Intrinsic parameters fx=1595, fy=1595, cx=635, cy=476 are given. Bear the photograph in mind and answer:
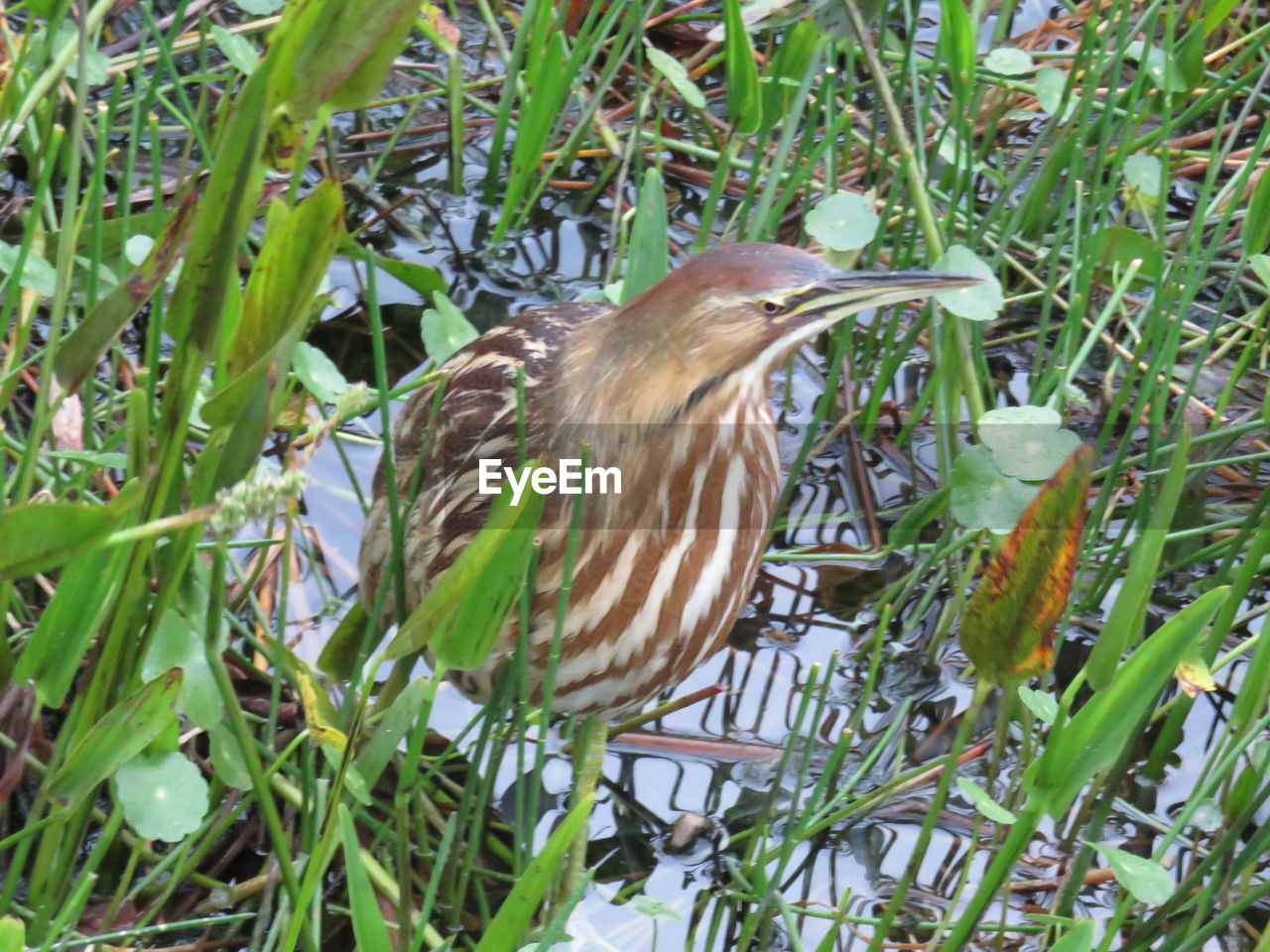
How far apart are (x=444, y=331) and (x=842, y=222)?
490 mm

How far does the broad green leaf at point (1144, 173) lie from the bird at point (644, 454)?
0.87 metres

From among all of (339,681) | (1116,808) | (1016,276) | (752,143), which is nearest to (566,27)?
(752,143)

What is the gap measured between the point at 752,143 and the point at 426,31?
2.63 feet

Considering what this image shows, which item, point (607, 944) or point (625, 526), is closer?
point (625, 526)

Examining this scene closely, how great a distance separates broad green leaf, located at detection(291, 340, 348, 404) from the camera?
1.62 m

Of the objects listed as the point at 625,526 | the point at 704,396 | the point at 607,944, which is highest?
the point at 704,396

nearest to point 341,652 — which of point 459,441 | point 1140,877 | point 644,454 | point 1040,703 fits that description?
point 459,441

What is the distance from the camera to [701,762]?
195 centimetres

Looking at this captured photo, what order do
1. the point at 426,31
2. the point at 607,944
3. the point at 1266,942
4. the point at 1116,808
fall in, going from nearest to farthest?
the point at 1266,942 < the point at 607,944 < the point at 1116,808 < the point at 426,31

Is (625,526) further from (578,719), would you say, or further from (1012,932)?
(1012,932)

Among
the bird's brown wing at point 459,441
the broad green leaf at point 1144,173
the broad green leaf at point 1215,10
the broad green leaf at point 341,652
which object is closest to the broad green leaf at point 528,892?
the bird's brown wing at point 459,441

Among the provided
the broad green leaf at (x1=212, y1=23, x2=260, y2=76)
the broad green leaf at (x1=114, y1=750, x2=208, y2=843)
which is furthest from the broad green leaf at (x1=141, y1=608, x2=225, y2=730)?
the broad green leaf at (x1=212, y1=23, x2=260, y2=76)

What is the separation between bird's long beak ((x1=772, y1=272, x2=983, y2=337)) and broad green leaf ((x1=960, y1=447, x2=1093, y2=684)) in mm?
319

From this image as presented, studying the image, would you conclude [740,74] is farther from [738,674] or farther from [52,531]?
[52,531]
